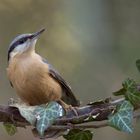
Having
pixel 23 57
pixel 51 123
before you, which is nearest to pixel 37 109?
pixel 51 123

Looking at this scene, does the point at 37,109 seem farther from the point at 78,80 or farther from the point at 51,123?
the point at 78,80

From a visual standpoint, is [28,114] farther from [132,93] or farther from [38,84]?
[38,84]

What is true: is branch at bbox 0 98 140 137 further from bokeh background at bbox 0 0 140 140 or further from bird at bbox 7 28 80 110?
bokeh background at bbox 0 0 140 140

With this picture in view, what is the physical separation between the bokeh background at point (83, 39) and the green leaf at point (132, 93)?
255 centimetres

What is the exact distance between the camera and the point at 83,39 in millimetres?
4387

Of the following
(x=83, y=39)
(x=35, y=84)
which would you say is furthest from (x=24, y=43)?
(x=83, y=39)

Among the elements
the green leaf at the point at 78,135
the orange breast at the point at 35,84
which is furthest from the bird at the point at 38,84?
the green leaf at the point at 78,135

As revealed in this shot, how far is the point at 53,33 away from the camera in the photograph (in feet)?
14.9

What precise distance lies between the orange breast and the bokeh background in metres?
1.89

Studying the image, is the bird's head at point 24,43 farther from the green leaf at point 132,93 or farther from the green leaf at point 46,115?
the green leaf at point 132,93

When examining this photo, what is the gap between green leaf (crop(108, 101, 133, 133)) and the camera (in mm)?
1657

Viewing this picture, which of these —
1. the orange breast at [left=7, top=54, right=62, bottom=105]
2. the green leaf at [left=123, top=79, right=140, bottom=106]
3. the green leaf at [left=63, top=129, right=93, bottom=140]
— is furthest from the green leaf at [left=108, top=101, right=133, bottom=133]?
the orange breast at [left=7, top=54, right=62, bottom=105]

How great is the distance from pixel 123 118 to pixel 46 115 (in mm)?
264

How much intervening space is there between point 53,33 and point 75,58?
0.33 metres
